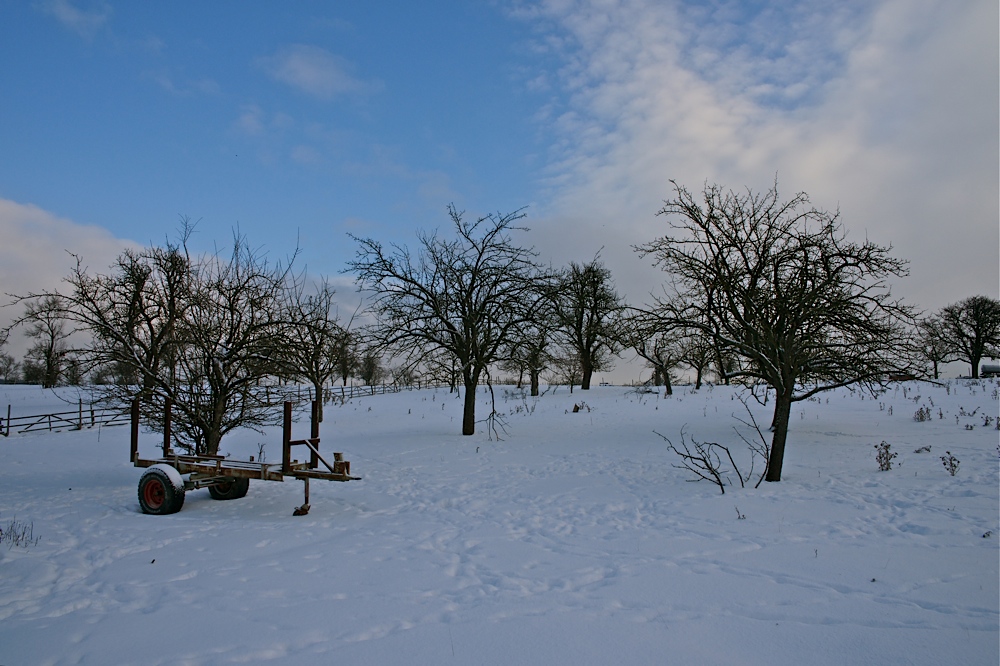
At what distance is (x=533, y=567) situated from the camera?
612 centimetres

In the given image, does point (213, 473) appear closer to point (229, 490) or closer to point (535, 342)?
point (229, 490)

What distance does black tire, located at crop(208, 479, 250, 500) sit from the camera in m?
10.1

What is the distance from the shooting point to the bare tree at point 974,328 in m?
40.4

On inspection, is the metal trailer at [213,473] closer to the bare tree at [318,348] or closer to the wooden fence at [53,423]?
the bare tree at [318,348]

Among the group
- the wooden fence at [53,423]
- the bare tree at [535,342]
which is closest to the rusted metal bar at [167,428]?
the bare tree at [535,342]

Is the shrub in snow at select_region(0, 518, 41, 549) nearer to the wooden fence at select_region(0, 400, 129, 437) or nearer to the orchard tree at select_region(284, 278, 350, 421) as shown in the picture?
the orchard tree at select_region(284, 278, 350, 421)

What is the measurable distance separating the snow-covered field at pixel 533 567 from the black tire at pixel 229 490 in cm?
24

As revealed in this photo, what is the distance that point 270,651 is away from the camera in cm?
418

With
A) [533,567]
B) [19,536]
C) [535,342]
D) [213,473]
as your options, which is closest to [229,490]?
[213,473]

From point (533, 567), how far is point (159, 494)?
21.7ft

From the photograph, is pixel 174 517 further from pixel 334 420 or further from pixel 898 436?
pixel 334 420

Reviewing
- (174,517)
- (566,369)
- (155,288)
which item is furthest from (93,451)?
(566,369)

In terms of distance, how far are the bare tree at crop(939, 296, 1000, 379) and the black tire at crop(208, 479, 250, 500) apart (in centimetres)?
4700

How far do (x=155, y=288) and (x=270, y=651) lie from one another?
1098 cm
